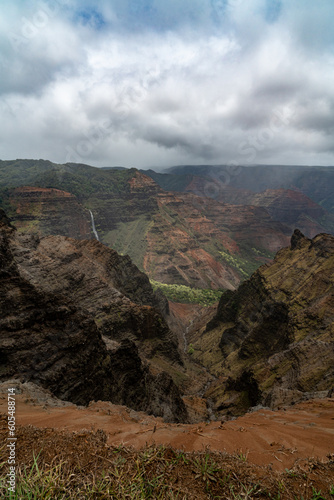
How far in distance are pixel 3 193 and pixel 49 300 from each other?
100885 mm

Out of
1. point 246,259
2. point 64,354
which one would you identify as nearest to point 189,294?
point 246,259

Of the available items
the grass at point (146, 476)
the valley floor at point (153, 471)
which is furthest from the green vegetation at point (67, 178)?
the grass at point (146, 476)

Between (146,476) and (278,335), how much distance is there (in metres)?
33.1

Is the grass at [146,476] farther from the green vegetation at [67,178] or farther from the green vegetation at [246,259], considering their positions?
the green vegetation at [67,178]

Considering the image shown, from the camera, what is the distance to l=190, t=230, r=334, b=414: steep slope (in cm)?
1734

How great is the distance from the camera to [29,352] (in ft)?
36.7

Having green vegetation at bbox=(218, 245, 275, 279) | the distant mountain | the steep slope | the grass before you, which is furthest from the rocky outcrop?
the grass

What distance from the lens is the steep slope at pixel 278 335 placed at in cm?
1734

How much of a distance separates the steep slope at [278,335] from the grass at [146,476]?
43.4 ft

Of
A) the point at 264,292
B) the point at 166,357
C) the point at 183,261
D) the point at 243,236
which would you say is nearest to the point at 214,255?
the point at 183,261

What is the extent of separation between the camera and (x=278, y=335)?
31.1 meters

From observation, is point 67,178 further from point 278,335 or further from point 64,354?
point 64,354

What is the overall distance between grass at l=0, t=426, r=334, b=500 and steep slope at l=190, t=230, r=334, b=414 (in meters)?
13.2

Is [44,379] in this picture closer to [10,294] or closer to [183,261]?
[10,294]
